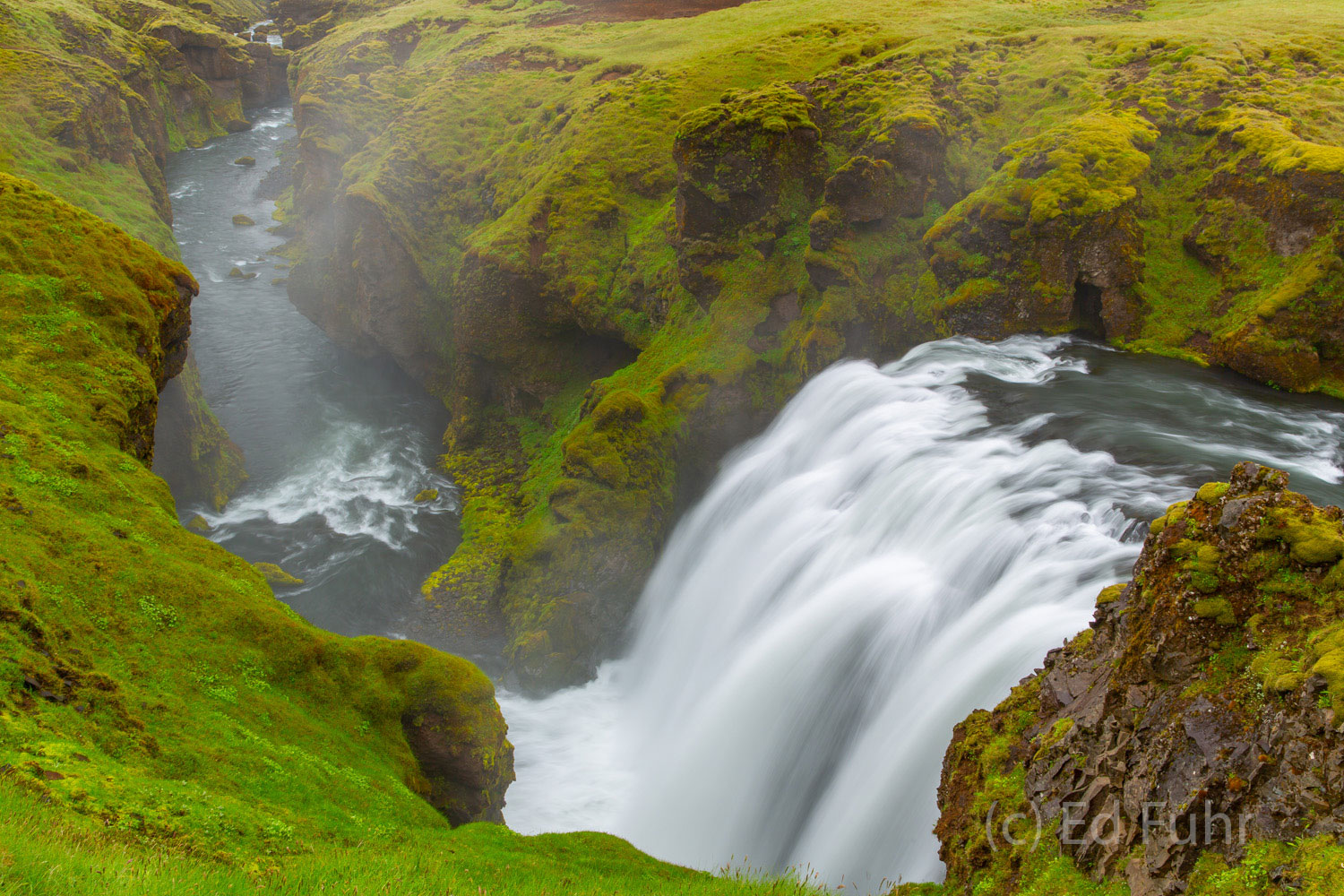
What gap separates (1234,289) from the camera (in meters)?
28.1

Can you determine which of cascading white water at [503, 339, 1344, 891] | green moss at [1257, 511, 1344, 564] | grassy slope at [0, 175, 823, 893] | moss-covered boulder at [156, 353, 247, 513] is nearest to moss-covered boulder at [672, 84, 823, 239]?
cascading white water at [503, 339, 1344, 891]

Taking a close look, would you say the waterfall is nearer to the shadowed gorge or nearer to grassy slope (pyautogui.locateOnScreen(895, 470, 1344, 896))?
the shadowed gorge

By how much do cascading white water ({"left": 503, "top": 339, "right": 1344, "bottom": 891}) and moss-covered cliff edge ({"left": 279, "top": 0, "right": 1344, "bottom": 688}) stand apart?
2840 millimetres

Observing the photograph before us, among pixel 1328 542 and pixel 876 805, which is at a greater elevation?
pixel 1328 542

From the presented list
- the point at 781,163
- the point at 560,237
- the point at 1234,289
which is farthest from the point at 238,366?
the point at 1234,289

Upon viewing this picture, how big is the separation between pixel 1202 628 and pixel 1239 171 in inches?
1054

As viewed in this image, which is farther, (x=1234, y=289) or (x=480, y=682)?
(x=1234, y=289)

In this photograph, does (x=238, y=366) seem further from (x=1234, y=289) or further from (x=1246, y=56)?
(x=1246, y=56)

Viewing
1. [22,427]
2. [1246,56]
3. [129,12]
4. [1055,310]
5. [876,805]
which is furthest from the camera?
[129,12]

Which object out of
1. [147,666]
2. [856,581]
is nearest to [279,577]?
[147,666]

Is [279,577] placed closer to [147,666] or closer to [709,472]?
[709,472]

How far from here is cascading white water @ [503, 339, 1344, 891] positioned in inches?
663

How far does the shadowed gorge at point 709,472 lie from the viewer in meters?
9.91

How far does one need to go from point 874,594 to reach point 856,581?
1.07 metres
